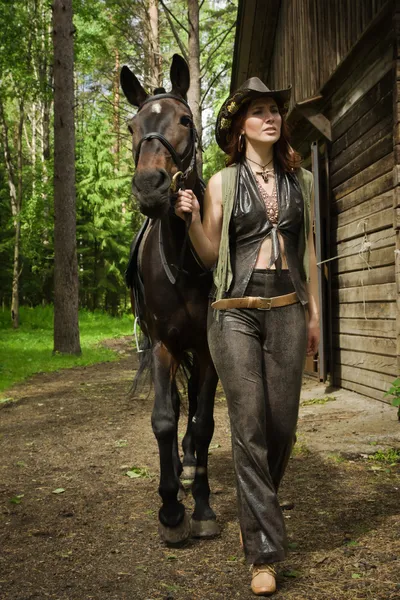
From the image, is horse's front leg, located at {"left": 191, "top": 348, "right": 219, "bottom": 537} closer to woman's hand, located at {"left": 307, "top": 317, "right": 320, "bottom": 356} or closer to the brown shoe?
woman's hand, located at {"left": 307, "top": 317, "right": 320, "bottom": 356}

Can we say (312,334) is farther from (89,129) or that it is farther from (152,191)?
(89,129)

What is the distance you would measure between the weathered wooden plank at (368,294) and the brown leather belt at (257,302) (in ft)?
14.3

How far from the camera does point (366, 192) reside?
28.2 ft

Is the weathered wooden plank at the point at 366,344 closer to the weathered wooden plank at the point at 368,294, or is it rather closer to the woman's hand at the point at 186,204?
the weathered wooden plank at the point at 368,294

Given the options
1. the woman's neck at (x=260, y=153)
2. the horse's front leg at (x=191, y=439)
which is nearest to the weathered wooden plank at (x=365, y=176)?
the horse's front leg at (x=191, y=439)

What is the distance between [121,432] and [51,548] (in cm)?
347

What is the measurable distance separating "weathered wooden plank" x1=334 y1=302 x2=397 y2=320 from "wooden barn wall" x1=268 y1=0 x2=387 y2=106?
3142 millimetres

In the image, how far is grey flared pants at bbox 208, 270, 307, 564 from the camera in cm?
332

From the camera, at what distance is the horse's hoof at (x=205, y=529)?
422cm

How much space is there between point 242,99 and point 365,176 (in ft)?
17.7

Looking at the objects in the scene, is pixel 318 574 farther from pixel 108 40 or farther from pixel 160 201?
pixel 108 40

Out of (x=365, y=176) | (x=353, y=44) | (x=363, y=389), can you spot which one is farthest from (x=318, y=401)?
(x=353, y=44)

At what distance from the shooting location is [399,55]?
23.6ft

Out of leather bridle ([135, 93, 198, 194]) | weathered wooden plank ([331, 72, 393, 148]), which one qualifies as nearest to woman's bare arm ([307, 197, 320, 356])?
leather bridle ([135, 93, 198, 194])
